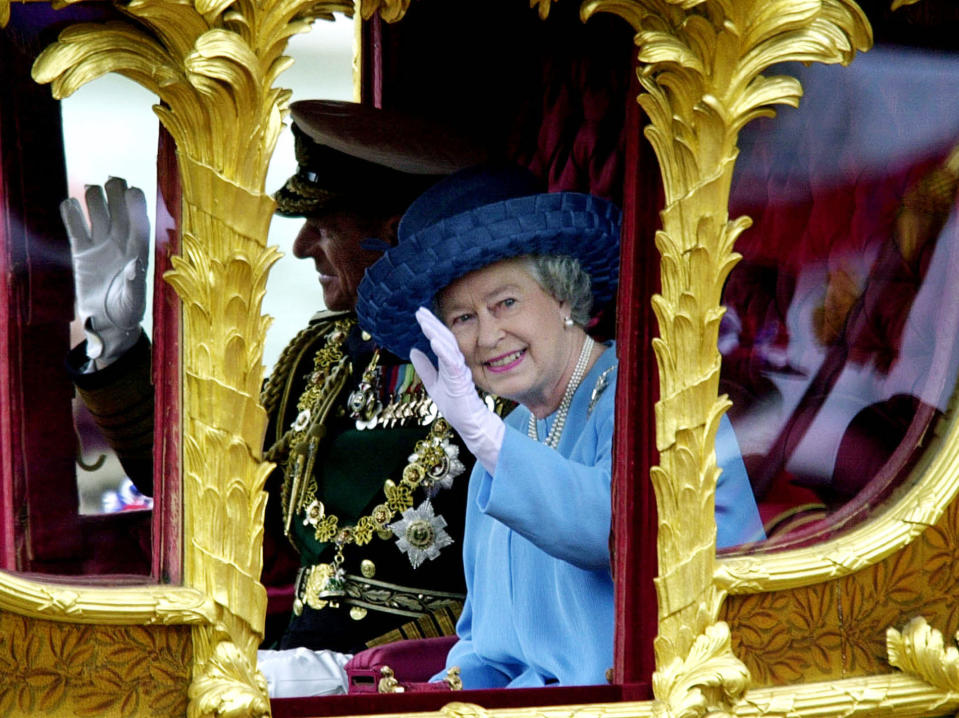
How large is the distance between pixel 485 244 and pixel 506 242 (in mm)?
33

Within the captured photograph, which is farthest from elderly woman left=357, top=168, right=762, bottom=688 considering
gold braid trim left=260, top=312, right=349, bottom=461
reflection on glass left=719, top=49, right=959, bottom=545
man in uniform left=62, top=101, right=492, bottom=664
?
gold braid trim left=260, top=312, right=349, bottom=461

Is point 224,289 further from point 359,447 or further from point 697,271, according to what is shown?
point 359,447

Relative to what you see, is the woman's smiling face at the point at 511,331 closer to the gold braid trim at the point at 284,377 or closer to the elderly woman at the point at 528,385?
the elderly woman at the point at 528,385

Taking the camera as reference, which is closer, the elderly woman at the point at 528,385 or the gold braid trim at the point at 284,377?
the elderly woman at the point at 528,385

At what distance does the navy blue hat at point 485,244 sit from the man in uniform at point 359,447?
0.19 metres

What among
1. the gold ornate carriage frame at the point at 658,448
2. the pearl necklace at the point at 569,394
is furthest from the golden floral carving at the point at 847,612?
the pearl necklace at the point at 569,394

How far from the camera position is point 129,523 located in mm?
2660

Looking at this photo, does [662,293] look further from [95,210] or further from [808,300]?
[95,210]

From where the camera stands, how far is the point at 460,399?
296cm

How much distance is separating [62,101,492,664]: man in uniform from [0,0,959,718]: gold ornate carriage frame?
591 millimetres

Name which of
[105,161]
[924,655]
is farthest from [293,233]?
[924,655]

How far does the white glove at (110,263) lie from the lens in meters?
2.67

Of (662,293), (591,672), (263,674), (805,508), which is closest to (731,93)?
(662,293)

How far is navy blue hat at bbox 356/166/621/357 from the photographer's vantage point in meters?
3.03
